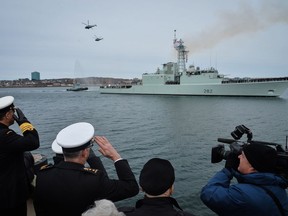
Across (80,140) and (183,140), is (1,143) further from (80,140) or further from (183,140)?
(183,140)

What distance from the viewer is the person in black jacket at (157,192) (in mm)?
1742

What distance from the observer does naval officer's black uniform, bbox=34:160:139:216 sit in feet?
6.63

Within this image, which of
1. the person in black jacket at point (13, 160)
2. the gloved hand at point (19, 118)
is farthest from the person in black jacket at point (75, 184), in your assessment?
the gloved hand at point (19, 118)

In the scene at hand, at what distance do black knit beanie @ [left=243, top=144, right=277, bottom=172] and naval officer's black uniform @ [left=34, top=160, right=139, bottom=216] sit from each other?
942 millimetres

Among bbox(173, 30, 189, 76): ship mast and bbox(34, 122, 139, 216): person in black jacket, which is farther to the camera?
bbox(173, 30, 189, 76): ship mast

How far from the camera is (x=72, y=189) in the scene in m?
2.01

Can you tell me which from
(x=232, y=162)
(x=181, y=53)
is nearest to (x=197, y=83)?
(x=181, y=53)

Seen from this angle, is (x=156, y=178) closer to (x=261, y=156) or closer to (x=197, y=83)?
(x=261, y=156)

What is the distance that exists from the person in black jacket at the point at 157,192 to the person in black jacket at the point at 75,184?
308 mm

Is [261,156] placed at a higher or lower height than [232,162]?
higher

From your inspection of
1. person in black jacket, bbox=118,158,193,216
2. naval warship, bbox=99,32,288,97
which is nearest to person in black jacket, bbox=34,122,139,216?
person in black jacket, bbox=118,158,193,216

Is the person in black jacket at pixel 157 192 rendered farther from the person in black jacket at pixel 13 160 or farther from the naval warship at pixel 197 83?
the naval warship at pixel 197 83

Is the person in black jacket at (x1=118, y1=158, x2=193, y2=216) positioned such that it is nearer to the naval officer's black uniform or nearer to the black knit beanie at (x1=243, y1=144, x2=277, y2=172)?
the naval officer's black uniform

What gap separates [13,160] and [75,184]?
2.90ft
